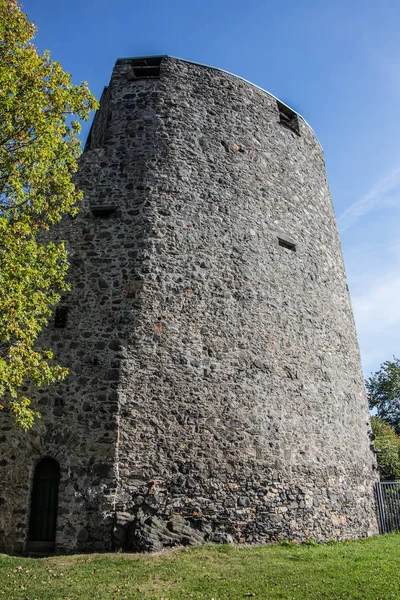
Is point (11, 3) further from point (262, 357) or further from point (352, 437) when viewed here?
point (352, 437)

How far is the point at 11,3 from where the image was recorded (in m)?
8.29

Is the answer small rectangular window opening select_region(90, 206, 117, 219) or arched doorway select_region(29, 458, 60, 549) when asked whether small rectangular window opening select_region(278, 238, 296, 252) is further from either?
arched doorway select_region(29, 458, 60, 549)

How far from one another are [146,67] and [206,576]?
439 inches

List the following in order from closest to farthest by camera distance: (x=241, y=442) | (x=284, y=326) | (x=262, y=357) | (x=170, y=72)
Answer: (x=241, y=442) → (x=262, y=357) → (x=284, y=326) → (x=170, y=72)

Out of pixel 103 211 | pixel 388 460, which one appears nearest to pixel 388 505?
pixel 388 460

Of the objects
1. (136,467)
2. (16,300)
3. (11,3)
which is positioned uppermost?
(11,3)

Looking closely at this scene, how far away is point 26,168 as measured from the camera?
8195 millimetres

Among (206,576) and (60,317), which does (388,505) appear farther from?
(60,317)

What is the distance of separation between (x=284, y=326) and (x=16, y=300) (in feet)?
21.2

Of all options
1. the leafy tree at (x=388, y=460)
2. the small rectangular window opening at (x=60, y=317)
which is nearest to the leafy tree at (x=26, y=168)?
the small rectangular window opening at (x=60, y=317)

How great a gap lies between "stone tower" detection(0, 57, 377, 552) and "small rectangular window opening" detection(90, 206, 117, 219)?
0.03 metres

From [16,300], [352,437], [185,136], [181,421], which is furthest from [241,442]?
[185,136]

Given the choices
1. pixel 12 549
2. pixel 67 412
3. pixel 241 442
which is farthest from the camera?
pixel 241 442

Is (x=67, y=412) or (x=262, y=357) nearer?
(x=67, y=412)
